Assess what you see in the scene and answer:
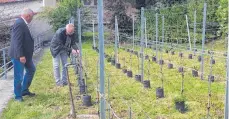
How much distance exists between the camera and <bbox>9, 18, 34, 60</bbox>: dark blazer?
5.66m

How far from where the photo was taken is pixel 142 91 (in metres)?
6.80

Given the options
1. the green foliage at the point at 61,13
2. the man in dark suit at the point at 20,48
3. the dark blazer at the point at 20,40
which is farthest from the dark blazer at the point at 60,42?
the green foliage at the point at 61,13

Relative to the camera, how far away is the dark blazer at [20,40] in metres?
5.66

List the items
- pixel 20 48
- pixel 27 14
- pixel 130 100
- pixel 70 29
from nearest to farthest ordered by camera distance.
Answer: pixel 20 48, pixel 27 14, pixel 130 100, pixel 70 29

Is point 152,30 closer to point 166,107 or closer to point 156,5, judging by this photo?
point 156,5

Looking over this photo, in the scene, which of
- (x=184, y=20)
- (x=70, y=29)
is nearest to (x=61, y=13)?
(x=184, y=20)

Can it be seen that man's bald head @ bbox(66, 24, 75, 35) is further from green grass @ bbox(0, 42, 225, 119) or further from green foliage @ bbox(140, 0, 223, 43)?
green foliage @ bbox(140, 0, 223, 43)

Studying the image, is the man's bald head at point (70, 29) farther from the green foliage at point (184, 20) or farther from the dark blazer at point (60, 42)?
the green foliage at point (184, 20)

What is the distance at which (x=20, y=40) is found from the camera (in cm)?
567

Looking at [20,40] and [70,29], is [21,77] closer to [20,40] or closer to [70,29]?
[20,40]

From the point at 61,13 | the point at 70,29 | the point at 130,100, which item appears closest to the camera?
the point at 130,100

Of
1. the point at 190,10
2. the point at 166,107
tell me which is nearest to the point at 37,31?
the point at 190,10

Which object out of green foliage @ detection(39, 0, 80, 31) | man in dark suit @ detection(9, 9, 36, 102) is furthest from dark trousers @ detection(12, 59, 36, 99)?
green foliage @ detection(39, 0, 80, 31)

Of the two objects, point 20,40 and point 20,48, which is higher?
point 20,40
